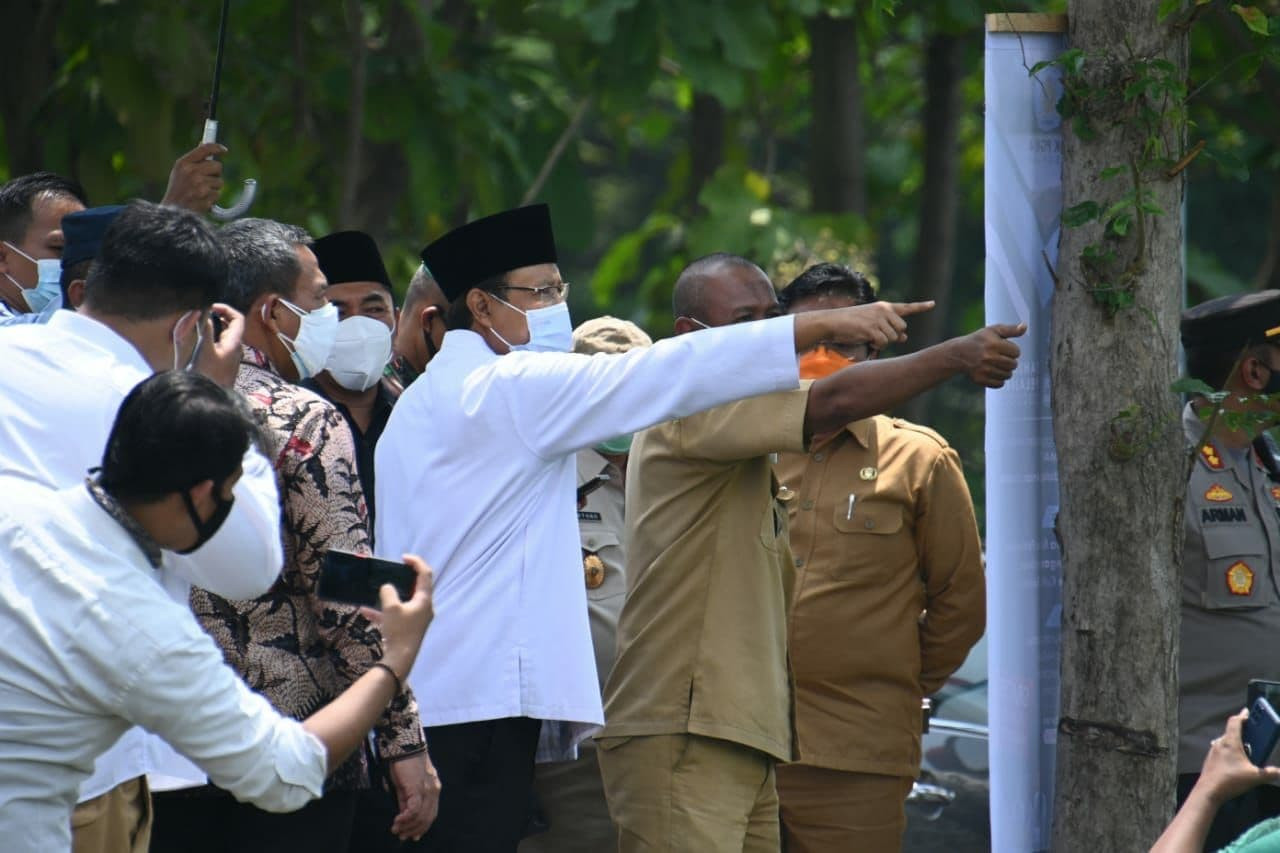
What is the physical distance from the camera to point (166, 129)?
7.49 m

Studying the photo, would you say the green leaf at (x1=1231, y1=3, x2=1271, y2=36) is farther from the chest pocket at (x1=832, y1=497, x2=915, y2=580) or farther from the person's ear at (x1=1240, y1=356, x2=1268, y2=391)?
the chest pocket at (x1=832, y1=497, x2=915, y2=580)

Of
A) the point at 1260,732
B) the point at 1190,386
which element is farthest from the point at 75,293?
the point at 1260,732

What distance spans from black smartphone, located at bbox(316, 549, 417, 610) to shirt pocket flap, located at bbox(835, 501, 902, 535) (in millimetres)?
2258

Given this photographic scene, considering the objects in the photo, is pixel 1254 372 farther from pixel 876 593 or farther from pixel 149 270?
pixel 149 270

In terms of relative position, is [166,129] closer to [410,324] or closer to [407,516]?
[410,324]

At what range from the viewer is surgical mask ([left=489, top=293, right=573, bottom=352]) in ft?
14.3

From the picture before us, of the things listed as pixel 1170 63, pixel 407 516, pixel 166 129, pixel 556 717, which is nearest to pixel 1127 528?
pixel 1170 63

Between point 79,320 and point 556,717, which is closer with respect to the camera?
point 79,320

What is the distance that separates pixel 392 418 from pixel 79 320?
1.12 m

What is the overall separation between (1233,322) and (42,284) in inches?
133

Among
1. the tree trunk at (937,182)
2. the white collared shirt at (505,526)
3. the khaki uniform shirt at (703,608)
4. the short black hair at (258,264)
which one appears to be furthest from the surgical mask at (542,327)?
the tree trunk at (937,182)

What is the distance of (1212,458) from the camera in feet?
17.0

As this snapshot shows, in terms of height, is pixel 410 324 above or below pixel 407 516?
above

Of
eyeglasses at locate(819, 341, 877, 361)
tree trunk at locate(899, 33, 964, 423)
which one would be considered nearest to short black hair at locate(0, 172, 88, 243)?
eyeglasses at locate(819, 341, 877, 361)
